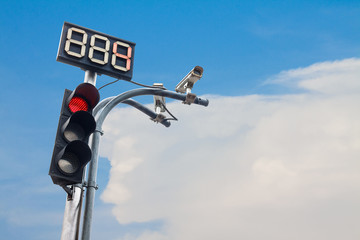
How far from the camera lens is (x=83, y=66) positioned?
18.6 feet

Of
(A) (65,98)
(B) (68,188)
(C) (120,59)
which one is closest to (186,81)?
(C) (120,59)

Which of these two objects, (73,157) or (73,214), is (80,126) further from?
(73,214)

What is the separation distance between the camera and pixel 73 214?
4.82 metres

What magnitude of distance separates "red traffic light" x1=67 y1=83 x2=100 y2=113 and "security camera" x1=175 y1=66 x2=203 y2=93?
6.59 feet

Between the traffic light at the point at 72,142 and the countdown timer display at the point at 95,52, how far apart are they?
1.07m

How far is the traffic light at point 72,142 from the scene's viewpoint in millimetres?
4207

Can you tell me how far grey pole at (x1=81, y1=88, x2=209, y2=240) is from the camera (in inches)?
190

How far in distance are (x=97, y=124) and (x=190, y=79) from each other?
1.75 m

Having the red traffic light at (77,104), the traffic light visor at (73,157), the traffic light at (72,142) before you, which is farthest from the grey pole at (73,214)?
the red traffic light at (77,104)

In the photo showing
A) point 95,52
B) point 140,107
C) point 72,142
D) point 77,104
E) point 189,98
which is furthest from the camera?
point 140,107

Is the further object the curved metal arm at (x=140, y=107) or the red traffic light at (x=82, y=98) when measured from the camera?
the curved metal arm at (x=140, y=107)

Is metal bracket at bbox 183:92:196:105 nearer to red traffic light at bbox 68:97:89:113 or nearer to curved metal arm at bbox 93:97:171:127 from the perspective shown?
curved metal arm at bbox 93:97:171:127

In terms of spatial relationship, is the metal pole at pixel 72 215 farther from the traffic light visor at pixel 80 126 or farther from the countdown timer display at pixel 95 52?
the countdown timer display at pixel 95 52

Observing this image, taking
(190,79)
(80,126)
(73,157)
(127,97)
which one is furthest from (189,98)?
(73,157)
